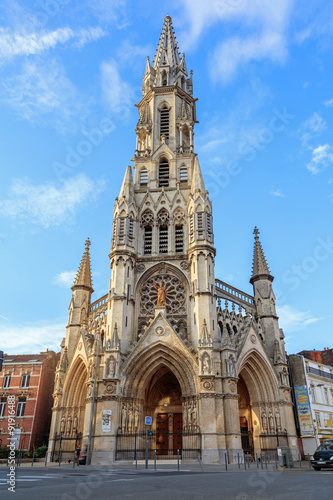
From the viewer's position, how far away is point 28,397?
37.4m

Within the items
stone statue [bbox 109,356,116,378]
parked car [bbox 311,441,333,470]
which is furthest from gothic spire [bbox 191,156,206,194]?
parked car [bbox 311,441,333,470]

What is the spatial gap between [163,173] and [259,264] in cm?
1217

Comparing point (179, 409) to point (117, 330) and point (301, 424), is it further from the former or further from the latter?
point (301, 424)

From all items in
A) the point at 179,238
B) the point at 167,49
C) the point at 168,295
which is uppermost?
the point at 167,49

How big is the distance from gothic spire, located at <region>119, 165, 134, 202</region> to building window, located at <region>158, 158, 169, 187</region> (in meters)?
2.91

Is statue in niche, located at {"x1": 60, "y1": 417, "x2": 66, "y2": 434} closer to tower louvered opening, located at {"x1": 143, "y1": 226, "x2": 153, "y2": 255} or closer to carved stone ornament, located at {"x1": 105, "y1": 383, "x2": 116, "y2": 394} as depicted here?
carved stone ornament, located at {"x1": 105, "y1": 383, "x2": 116, "y2": 394}

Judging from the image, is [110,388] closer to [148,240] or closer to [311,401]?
[148,240]

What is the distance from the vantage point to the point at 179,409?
30.2 m

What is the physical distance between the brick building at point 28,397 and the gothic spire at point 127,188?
57.8ft

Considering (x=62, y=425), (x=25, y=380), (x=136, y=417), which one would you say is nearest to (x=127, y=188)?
(x=136, y=417)

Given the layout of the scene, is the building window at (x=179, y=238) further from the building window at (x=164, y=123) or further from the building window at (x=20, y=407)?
the building window at (x=20, y=407)

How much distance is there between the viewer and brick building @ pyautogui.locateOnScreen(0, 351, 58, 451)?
3581 centimetres

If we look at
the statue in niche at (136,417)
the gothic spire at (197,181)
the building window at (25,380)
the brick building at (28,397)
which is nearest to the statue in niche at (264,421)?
the statue in niche at (136,417)

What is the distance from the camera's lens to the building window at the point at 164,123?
4098 centimetres
